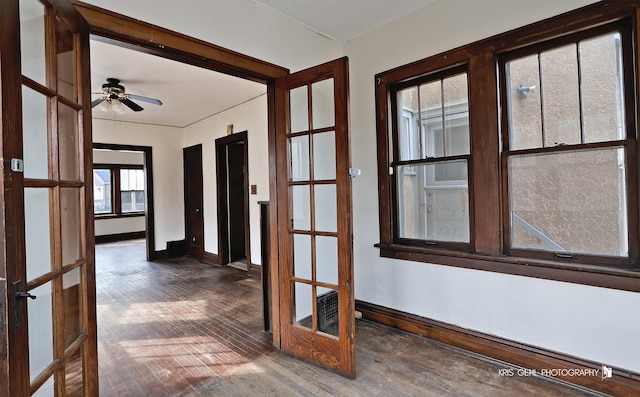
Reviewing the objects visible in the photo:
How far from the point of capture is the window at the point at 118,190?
9450mm

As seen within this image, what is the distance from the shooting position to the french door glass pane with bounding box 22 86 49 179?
1.24 metres

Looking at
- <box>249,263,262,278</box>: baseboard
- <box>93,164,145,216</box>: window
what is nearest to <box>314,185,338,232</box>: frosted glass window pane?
<box>249,263,262,278</box>: baseboard

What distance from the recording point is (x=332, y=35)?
3148mm

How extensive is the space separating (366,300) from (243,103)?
3.68 metres

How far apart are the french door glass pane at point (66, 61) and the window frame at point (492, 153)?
2343 millimetres

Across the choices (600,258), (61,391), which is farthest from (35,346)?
(600,258)

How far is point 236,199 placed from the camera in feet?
19.5

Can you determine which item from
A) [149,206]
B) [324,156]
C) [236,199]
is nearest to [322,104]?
[324,156]

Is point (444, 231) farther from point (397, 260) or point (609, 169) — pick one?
point (609, 169)

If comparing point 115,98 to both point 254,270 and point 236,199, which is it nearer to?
point 236,199

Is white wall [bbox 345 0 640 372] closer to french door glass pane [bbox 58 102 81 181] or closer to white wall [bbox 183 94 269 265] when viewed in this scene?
white wall [bbox 183 94 269 265]

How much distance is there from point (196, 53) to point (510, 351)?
308cm

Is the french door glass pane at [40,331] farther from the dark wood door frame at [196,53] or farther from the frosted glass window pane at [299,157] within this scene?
the frosted glass window pane at [299,157]

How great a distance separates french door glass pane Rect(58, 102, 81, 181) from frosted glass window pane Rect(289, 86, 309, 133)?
4.67 feet
